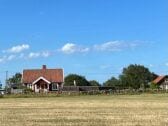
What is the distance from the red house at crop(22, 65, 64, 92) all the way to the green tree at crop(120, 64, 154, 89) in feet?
148

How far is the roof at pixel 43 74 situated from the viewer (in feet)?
416

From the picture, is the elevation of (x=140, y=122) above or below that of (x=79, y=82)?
below

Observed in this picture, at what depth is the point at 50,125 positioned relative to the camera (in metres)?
21.1

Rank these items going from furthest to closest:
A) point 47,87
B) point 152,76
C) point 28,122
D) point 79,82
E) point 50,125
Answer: point 152,76
point 79,82
point 47,87
point 28,122
point 50,125

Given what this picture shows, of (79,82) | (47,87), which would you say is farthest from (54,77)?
(79,82)

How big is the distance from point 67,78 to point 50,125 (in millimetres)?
158139

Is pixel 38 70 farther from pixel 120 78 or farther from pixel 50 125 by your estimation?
pixel 50 125

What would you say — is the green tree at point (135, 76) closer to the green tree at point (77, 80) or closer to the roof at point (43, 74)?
the green tree at point (77, 80)

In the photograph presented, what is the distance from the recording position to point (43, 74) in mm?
129375

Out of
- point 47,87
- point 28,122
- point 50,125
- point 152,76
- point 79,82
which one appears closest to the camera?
point 50,125

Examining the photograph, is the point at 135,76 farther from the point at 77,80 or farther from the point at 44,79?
the point at 44,79

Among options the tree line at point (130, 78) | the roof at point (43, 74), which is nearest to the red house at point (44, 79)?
the roof at point (43, 74)

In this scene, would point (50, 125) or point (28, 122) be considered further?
point (28, 122)

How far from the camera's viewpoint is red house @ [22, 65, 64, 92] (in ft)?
412
